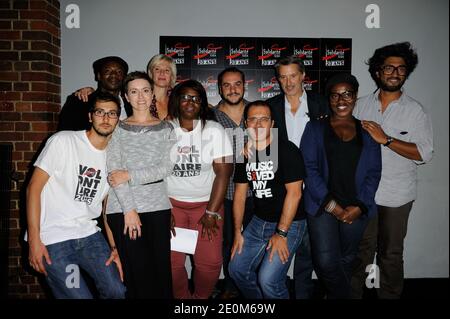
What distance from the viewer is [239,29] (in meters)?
3.56

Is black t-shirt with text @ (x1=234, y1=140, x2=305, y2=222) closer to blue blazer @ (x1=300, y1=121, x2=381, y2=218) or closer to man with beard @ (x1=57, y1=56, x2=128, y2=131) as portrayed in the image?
blue blazer @ (x1=300, y1=121, x2=381, y2=218)

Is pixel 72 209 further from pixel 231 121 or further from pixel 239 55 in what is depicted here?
pixel 239 55

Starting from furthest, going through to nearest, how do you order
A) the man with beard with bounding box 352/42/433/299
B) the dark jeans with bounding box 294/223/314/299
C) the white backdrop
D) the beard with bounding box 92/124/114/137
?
the white backdrop, the dark jeans with bounding box 294/223/314/299, the man with beard with bounding box 352/42/433/299, the beard with bounding box 92/124/114/137

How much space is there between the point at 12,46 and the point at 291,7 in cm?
296

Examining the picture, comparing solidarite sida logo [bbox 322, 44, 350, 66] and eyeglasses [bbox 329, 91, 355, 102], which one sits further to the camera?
solidarite sida logo [bbox 322, 44, 350, 66]

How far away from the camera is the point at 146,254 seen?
91.7 inches

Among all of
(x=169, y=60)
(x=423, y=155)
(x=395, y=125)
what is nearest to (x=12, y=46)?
(x=169, y=60)

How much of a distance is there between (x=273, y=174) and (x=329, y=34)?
2166 mm

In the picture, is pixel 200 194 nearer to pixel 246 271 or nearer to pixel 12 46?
pixel 246 271

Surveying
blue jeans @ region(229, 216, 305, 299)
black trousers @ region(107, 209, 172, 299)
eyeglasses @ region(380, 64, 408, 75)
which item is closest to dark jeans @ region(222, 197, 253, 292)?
blue jeans @ region(229, 216, 305, 299)

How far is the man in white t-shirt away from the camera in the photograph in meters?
2.10

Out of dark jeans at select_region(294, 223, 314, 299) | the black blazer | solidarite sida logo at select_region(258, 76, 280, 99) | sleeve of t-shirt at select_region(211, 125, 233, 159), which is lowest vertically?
dark jeans at select_region(294, 223, 314, 299)

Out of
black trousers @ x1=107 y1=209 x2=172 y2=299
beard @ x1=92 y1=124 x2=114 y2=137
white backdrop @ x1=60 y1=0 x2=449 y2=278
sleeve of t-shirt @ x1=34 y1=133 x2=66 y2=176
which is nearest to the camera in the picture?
sleeve of t-shirt @ x1=34 y1=133 x2=66 y2=176

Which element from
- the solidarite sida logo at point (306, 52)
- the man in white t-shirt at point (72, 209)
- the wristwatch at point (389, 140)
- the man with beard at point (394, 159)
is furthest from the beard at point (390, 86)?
the man in white t-shirt at point (72, 209)
